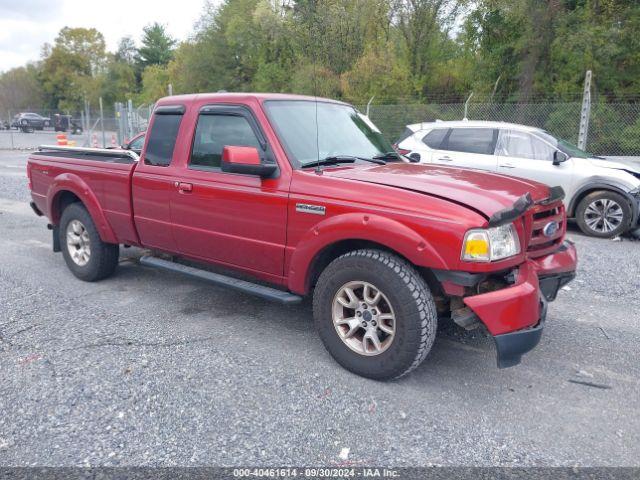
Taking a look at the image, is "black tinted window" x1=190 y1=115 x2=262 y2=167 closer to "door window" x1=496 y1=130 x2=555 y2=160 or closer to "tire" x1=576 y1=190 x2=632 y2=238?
"door window" x1=496 y1=130 x2=555 y2=160

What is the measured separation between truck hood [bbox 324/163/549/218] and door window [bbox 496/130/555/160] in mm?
4875

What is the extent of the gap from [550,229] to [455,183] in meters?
0.81

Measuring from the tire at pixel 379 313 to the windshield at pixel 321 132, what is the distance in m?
0.98

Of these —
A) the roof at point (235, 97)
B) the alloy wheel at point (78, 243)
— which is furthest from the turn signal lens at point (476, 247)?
the alloy wheel at point (78, 243)

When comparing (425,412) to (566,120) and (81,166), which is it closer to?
(81,166)

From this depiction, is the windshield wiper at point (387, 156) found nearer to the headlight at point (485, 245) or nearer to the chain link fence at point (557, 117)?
the headlight at point (485, 245)

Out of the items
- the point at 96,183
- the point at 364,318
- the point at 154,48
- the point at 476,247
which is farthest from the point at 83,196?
the point at 154,48

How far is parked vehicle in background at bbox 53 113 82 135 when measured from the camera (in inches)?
1774

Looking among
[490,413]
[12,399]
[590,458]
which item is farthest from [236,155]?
[590,458]

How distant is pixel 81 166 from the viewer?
5.42m

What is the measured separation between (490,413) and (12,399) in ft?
9.59

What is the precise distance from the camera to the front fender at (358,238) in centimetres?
324

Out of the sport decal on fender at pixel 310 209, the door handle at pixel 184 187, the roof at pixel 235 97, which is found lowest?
the sport decal on fender at pixel 310 209

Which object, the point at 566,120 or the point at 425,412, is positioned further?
the point at 566,120
